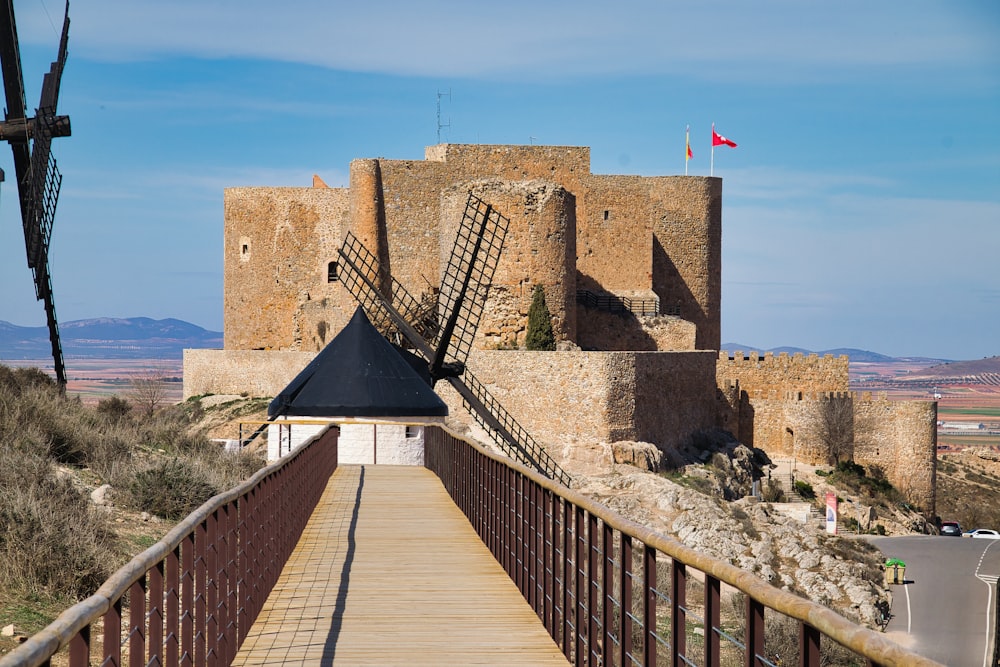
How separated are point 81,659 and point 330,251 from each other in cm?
3355

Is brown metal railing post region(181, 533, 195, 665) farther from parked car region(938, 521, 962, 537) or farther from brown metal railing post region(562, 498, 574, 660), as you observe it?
parked car region(938, 521, 962, 537)

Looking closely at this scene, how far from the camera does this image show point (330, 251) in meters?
36.5

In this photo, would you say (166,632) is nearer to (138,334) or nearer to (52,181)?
(52,181)

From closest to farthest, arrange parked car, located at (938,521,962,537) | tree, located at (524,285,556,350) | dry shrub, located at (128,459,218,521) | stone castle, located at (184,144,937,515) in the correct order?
dry shrub, located at (128,459,218,521) < stone castle, located at (184,144,937,515) < tree, located at (524,285,556,350) < parked car, located at (938,521,962,537)

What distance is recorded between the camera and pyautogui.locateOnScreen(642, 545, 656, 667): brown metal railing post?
452 cm

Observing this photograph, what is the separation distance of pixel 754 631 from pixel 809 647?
1.26ft

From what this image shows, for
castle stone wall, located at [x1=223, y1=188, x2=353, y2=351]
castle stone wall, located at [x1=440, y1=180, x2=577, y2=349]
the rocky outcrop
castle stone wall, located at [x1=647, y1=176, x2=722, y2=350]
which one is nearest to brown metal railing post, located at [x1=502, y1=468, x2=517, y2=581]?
the rocky outcrop

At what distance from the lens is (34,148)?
61.5 ft

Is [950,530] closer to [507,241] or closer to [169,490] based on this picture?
[507,241]

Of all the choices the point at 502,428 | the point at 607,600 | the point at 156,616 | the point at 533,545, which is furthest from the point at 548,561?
the point at 502,428

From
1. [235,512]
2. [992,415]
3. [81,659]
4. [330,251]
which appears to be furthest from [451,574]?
[992,415]

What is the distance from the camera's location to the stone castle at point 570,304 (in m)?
28.0

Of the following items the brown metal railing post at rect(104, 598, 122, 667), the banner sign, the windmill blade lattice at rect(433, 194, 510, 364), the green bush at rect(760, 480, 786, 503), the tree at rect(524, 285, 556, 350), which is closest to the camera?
the brown metal railing post at rect(104, 598, 122, 667)

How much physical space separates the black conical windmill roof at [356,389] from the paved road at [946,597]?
7.36m
